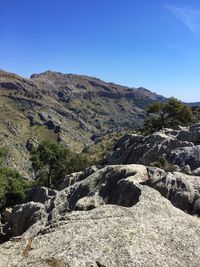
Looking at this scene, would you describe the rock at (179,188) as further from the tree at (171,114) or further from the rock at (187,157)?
the tree at (171,114)

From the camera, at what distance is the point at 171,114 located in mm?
137750

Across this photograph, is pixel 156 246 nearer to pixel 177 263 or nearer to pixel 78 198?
pixel 177 263

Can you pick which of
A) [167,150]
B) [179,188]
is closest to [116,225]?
[179,188]

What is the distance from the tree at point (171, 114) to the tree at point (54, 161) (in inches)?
1198

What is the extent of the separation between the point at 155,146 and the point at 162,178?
3333 centimetres

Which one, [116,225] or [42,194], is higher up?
[116,225]

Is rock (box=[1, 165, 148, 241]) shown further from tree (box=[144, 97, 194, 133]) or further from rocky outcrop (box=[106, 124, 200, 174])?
tree (box=[144, 97, 194, 133])

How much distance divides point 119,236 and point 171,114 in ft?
345

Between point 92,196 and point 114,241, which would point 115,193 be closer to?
point 92,196

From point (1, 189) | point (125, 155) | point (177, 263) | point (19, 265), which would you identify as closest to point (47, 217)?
point (19, 265)

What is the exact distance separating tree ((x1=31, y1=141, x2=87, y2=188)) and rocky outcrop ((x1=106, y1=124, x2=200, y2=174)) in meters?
30.6

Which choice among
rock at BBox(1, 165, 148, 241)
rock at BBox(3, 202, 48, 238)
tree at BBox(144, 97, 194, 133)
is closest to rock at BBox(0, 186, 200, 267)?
rock at BBox(1, 165, 148, 241)

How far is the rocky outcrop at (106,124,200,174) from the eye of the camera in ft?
233

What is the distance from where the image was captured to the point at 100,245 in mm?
35219
